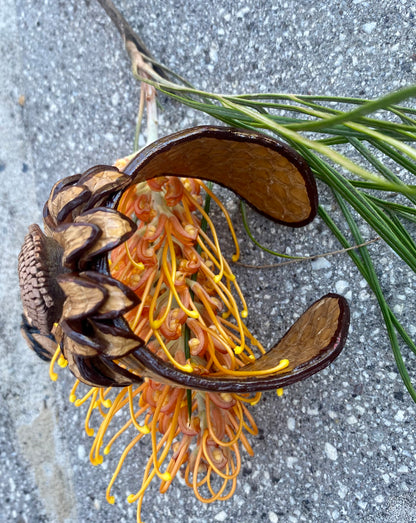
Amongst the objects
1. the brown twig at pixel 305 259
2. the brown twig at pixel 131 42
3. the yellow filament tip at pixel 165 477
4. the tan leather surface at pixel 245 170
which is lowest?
the yellow filament tip at pixel 165 477

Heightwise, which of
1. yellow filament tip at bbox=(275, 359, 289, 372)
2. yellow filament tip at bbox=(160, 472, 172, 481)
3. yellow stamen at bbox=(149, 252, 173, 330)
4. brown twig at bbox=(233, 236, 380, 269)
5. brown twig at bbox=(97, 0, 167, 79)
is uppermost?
brown twig at bbox=(97, 0, 167, 79)

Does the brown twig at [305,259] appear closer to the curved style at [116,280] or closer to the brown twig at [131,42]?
the curved style at [116,280]

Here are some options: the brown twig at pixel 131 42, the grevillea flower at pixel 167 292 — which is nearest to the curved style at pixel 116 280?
the grevillea flower at pixel 167 292

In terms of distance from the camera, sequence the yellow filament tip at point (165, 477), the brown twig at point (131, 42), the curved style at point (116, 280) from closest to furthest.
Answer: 1. the curved style at point (116, 280)
2. the yellow filament tip at point (165, 477)
3. the brown twig at point (131, 42)

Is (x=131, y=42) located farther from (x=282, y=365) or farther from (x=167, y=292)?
(x=282, y=365)

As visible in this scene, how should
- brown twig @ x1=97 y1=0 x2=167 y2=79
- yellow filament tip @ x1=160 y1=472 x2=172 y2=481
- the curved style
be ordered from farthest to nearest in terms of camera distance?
brown twig @ x1=97 y1=0 x2=167 y2=79
yellow filament tip @ x1=160 y1=472 x2=172 y2=481
the curved style

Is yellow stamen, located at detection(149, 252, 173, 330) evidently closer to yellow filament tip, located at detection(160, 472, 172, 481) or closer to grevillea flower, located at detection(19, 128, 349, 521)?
grevillea flower, located at detection(19, 128, 349, 521)

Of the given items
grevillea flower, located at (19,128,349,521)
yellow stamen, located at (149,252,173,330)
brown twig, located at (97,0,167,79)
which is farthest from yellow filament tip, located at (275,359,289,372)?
brown twig, located at (97,0,167,79)

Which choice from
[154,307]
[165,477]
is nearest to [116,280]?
[154,307]

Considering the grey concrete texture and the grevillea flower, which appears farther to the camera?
the grey concrete texture
